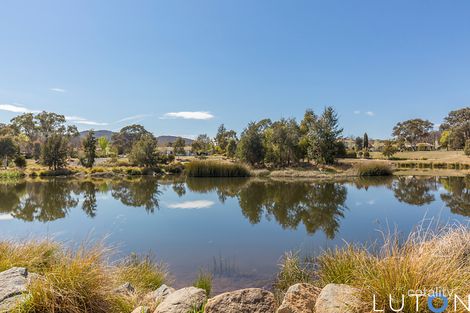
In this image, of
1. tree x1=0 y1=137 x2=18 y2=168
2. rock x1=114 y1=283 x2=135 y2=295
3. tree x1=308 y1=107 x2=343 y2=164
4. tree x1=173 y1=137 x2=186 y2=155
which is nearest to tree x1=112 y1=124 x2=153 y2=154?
tree x1=173 y1=137 x2=186 y2=155

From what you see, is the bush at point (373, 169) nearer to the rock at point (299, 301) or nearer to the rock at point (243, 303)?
the rock at point (299, 301)

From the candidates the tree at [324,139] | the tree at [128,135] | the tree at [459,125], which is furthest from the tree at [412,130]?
the tree at [128,135]

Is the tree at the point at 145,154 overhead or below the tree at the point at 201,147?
below

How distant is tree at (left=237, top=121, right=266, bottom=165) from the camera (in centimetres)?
3303

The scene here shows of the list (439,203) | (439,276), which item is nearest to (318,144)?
(439,203)

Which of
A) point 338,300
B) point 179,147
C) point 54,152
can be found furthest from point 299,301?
point 179,147

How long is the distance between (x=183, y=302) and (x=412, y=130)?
70.3 m

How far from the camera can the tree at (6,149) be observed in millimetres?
34750

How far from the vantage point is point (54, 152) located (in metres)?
31.3

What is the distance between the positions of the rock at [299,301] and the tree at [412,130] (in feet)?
217

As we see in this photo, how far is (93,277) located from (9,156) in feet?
139

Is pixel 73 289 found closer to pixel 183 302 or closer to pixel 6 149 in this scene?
pixel 183 302

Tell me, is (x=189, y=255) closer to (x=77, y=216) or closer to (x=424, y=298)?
(x=424, y=298)

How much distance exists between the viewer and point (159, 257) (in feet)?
Answer: 21.0
